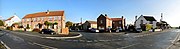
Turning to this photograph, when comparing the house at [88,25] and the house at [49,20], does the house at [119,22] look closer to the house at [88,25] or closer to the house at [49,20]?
the house at [88,25]

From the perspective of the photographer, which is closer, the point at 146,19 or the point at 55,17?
the point at 55,17

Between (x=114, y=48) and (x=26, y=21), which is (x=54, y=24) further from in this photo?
(x=114, y=48)

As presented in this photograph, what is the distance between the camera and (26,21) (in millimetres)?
76250

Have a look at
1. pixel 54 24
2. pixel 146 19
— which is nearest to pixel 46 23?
pixel 54 24

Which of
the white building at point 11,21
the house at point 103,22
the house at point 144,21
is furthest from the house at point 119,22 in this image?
the white building at point 11,21

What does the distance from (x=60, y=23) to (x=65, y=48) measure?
46259 mm

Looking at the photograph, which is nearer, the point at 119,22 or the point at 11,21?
the point at 119,22

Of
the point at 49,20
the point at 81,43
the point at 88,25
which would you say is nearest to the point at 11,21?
the point at 88,25

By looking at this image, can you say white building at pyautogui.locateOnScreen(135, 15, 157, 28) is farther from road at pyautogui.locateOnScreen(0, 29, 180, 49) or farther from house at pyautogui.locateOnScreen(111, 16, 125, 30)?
road at pyautogui.locateOnScreen(0, 29, 180, 49)

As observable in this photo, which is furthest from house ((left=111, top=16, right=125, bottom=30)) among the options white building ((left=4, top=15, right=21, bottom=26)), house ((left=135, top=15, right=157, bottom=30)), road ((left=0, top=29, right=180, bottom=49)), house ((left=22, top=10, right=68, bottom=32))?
road ((left=0, top=29, right=180, bottom=49))

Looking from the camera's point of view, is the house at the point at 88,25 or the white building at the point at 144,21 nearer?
the house at the point at 88,25


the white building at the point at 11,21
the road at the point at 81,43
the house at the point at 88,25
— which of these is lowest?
the road at the point at 81,43

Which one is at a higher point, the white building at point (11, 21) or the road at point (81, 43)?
the white building at point (11, 21)

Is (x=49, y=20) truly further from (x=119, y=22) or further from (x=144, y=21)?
(x=144, y=21)
